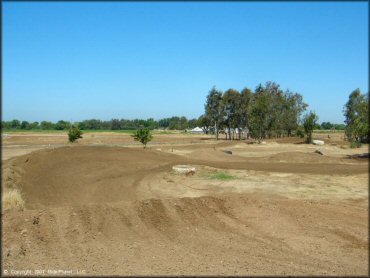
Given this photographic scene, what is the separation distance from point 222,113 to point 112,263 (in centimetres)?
8583

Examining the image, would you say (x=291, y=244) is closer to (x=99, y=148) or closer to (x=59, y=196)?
(x=59, y=196)

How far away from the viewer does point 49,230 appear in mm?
11102

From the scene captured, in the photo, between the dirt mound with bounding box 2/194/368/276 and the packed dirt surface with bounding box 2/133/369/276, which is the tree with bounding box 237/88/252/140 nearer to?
the packed dirt surface with bounding box 2/133/369/276

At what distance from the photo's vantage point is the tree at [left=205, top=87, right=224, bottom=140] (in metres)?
91.6

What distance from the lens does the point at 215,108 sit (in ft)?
305

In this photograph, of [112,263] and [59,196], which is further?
[59,196]

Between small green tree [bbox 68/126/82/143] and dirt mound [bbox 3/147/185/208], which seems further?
small green tree [bbox 68/126/82/143]

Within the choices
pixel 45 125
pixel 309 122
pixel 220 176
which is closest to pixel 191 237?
pixel 220 176

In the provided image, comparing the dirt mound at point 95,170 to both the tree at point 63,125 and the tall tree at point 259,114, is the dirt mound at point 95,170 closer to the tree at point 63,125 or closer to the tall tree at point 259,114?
the tree at point 63,125

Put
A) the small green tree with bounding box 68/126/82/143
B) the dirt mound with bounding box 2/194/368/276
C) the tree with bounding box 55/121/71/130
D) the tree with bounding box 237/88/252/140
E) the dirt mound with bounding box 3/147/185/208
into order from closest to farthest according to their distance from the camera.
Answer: the dirt mound with bounding box 2/194/368/276, the dirt mound with bounding box 3/147/185/208, the tree with bounding box 55/121/71/130, the small green tree with bounding box 68/126/82/143, the tree with bounding box 237/88/252/140

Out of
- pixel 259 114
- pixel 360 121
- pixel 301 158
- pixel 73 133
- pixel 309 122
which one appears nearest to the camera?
pixel 360 121

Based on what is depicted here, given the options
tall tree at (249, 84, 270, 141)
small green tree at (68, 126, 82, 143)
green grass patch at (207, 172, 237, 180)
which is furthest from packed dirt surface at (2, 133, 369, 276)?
tall tree at (249, 84, 270, 141)

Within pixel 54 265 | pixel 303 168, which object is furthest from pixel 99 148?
pixel 54 265

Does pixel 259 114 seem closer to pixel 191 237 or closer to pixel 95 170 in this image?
pixel 95 170
